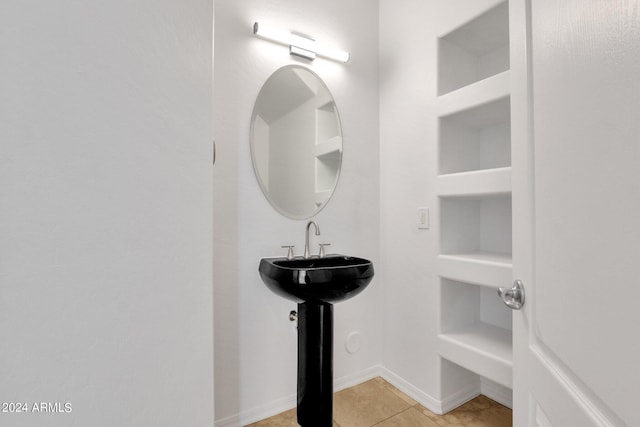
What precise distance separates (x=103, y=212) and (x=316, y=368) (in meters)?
1.20

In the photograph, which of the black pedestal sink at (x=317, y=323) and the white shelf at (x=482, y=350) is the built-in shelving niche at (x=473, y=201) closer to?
the white shelf at (x=482, y=350)

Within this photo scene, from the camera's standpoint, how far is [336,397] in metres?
1.70

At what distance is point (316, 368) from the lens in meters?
1.35

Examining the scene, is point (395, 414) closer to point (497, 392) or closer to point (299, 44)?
point (497, 392)

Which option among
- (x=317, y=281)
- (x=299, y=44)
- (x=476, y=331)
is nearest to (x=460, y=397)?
(x=476, y=331)

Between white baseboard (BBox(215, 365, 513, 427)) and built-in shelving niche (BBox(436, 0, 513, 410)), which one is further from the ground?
built-in shelving niche (BBox(436, 0, 513, 410))

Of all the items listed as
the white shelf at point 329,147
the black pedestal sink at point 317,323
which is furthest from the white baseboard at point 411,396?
the white shelf at point 329,147

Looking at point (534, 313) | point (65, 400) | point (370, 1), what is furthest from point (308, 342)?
point (370, 1)

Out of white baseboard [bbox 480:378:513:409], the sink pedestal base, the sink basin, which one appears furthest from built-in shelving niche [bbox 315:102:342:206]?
white baseboard [bbox 480:378:513:409]

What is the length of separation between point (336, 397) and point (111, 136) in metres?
1.77

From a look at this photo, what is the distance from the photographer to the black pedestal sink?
127 centimetres

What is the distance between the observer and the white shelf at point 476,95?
1.31m

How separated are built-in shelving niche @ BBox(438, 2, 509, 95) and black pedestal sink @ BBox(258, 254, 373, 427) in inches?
45.3

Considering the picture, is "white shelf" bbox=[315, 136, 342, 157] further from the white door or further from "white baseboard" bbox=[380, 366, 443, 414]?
"white baseboard" bbox=[380, 366, 443, 414]
